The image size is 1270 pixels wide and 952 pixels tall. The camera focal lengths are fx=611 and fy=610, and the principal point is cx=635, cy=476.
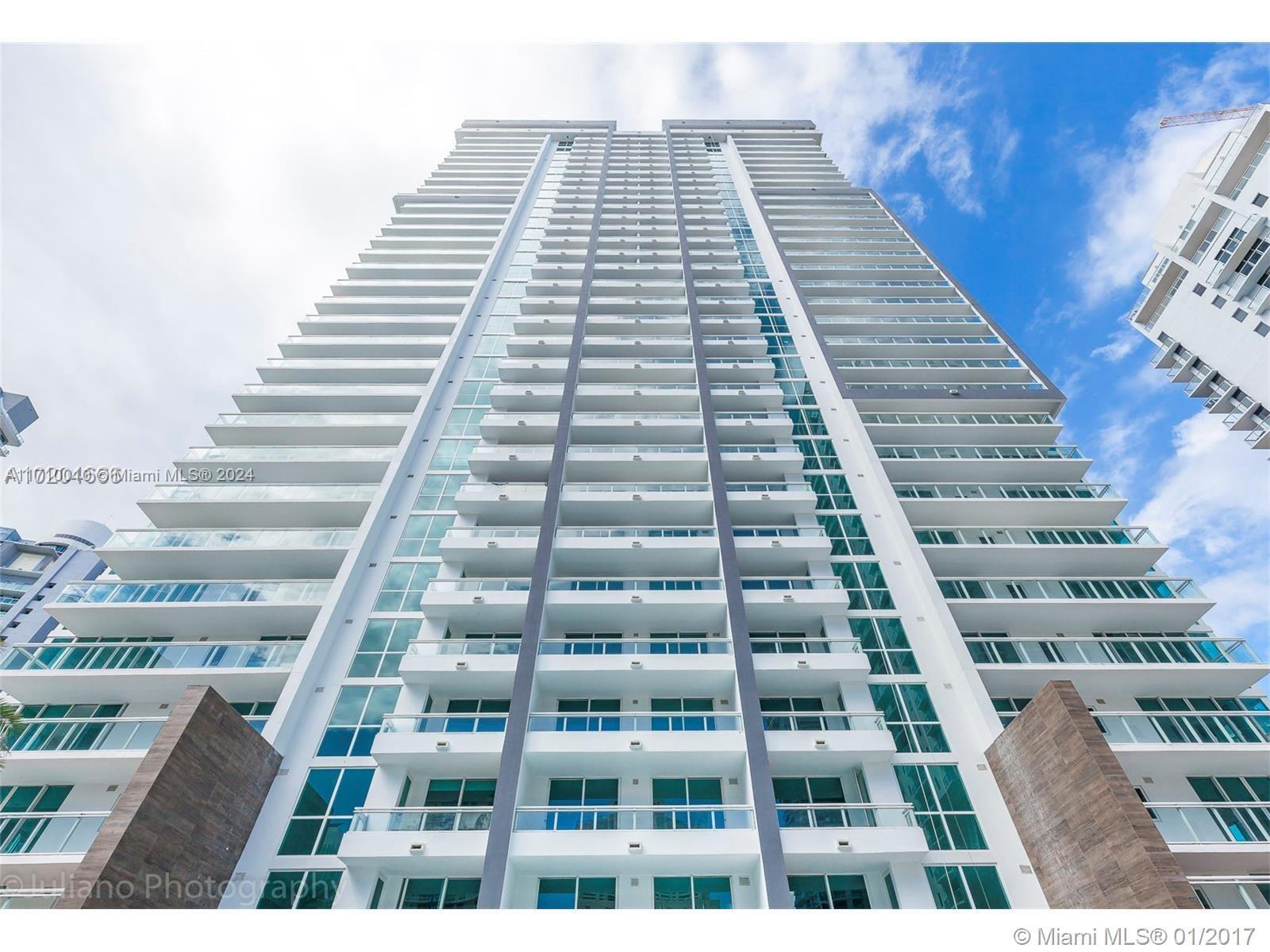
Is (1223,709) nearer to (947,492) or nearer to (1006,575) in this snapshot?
(1006,575)

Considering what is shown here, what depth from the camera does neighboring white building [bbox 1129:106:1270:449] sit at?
144 feet

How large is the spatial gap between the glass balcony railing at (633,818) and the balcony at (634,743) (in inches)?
67.0

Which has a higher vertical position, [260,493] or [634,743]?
[260,493]

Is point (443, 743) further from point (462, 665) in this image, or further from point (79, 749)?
point (79, 749)

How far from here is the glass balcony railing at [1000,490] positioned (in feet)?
94.4

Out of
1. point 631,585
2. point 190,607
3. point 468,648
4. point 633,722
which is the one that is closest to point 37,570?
point 190,607

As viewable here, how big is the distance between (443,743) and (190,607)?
1200 cm

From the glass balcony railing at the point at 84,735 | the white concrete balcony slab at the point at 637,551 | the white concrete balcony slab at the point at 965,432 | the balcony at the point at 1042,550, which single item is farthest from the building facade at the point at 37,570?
the balcony at the point at 1042,550

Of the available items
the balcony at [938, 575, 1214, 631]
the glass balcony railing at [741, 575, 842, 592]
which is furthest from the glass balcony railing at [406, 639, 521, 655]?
the balcony at [938, 575, 1214, 631]

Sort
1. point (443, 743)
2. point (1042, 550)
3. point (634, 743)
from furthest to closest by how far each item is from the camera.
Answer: point (1042, 550) < point (443, 743) < point (634, 743)

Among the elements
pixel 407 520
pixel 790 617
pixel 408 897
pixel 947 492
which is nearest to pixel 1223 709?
pixel 947 492

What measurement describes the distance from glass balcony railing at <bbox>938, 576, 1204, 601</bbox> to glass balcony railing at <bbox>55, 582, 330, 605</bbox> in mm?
24861

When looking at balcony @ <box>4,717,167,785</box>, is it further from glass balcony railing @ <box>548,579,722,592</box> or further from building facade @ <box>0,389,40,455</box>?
building facade @ <box>0,389,40,455</box>

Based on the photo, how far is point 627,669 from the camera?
2055cm
